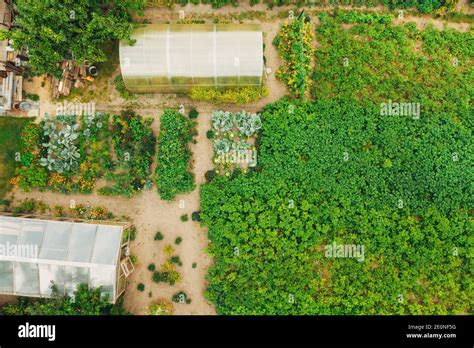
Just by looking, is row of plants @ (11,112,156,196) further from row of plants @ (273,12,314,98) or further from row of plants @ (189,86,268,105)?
row of plants @ (273,12,314,98)

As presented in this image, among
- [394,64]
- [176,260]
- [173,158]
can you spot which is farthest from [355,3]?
[176,260]

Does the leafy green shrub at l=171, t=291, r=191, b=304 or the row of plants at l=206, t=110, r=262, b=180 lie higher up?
the row of plants at l=206, t=110, r=262, b=180

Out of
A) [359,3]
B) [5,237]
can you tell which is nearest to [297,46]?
[359,3]

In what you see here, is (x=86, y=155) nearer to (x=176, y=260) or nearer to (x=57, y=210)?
(x=57, y=210)

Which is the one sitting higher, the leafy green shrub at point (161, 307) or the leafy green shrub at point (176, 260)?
the leafy green shrub at point (176, 260)

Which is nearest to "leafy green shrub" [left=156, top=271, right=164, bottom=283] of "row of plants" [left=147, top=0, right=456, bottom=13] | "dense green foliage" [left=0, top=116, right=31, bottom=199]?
"dense green foliage" [left=0, top=116, right=31, bottom=199]

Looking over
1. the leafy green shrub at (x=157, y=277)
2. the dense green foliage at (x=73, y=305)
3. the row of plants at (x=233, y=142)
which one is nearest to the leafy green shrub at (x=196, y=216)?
the row of plants at (x=233, y=142)

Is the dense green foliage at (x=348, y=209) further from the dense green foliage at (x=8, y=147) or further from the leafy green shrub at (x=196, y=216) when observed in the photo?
the dense green foliage at (x=8, y=147)
